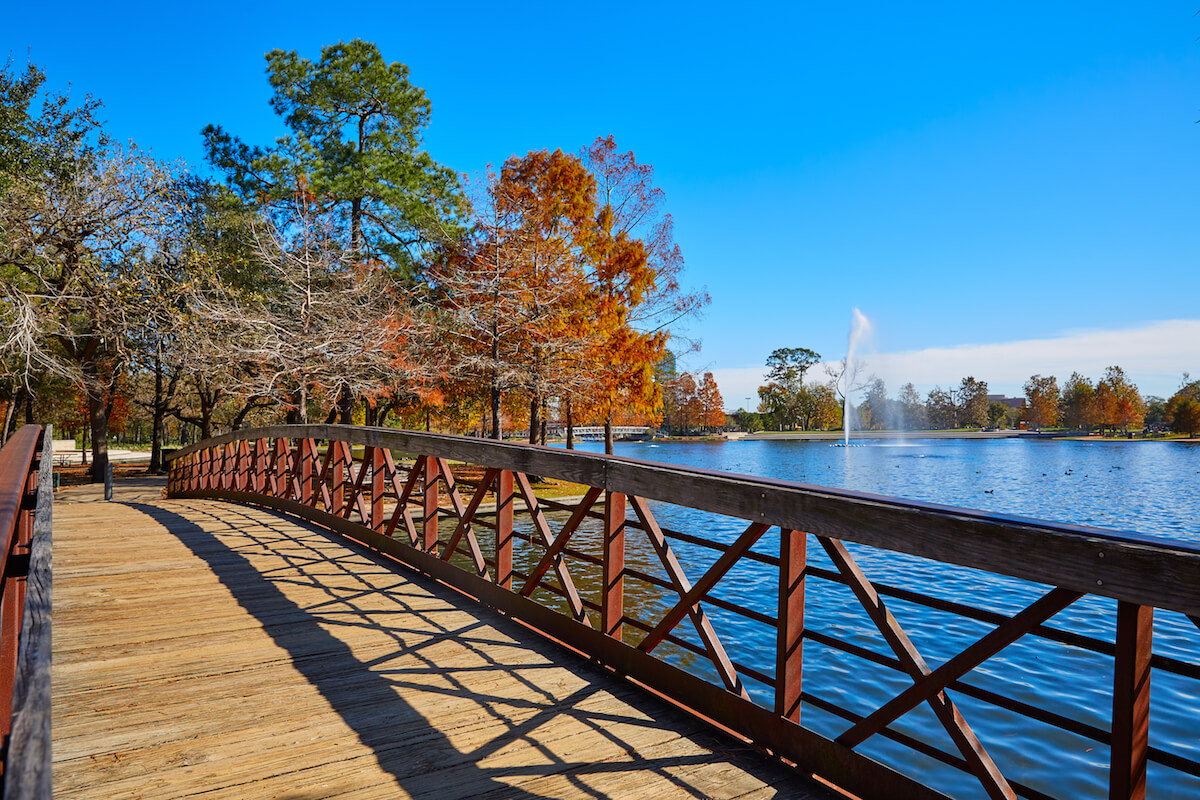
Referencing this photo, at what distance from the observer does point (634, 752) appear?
3.01 meters

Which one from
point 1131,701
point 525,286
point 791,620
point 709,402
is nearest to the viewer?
point 1131,701

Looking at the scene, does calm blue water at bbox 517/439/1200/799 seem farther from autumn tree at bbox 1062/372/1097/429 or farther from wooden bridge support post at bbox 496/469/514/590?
autumn tree at bbox 1062/372/1097/429

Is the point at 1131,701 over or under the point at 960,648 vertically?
over

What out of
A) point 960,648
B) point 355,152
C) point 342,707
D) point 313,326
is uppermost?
point 355,152

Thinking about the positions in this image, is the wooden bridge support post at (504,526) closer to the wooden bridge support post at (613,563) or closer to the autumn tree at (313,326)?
the wooden bridge support post at (613,563)

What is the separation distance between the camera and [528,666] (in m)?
4.02

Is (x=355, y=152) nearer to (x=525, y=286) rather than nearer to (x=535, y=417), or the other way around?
(x=525, y=286)

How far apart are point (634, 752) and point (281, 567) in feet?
15.5

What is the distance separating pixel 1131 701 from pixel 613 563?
244 centimetres

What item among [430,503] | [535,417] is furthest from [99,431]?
[430,503]

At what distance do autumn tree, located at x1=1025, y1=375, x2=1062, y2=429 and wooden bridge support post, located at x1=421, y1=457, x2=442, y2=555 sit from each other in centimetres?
10948

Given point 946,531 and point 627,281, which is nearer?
point 946,531

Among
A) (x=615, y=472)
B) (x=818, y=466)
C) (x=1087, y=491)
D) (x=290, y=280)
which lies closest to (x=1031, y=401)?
(x=818, y=466)

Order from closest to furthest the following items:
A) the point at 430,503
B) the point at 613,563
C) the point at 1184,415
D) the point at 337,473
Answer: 1. the point at 613,563
2. the point at 430,503
3. the point at 337,473
4. the point at 1184,415
